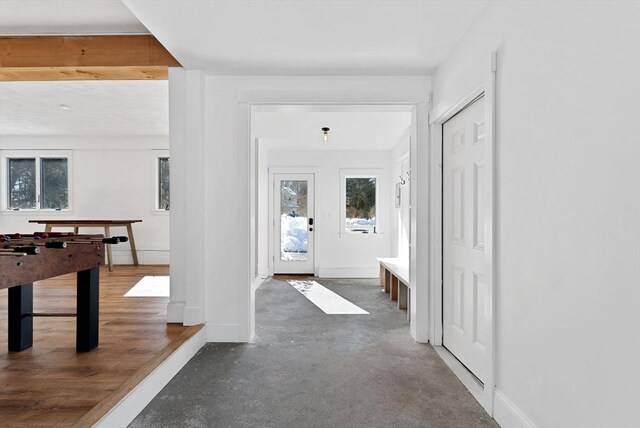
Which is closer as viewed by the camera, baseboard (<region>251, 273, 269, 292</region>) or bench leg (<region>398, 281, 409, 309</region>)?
bench leg (<region>398, 281, 409, 309</region>)

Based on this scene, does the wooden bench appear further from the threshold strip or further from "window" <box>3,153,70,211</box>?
"window" <box>3,153,70,211</box>

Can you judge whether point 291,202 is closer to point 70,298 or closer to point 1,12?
point 70,298

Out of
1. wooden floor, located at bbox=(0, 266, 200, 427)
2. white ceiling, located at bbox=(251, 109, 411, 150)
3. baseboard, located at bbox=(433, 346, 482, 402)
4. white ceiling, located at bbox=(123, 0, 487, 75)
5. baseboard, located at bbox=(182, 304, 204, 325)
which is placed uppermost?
white ceiling, located at bbox=(251, 109, 411, 150)

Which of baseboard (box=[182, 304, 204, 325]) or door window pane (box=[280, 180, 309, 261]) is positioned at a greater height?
door window pane (box=[280, 180, 309, 261])

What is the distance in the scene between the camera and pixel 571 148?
1.52 meters

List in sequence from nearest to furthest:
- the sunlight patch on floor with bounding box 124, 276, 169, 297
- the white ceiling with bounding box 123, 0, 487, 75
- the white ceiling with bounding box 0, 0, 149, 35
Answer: the white ceiling with bounding box 123, 0, 487, 75 → the white ceiling with bounding box 0, 0, 149, 35 → the sunlight patch on floor with bounding box 124, 276, 169, 297

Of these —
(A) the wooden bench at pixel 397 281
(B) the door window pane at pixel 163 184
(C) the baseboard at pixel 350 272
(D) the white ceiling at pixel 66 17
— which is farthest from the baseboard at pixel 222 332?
(B) the door window pane at pixel 163 184

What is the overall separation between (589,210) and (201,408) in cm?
216

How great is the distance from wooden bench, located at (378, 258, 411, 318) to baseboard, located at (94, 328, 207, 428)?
6.78ft

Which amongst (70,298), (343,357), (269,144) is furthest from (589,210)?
(269,144)

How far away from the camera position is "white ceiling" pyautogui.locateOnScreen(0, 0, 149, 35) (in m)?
2.81

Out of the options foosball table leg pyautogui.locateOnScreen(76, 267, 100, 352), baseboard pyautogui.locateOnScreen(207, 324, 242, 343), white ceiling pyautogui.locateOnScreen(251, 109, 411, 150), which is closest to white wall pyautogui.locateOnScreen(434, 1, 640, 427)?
baseboard pyautogui.locateOnScreen(207, 324, 242, 343)

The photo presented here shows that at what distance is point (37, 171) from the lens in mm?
7516

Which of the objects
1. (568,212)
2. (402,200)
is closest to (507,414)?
(568,212)
